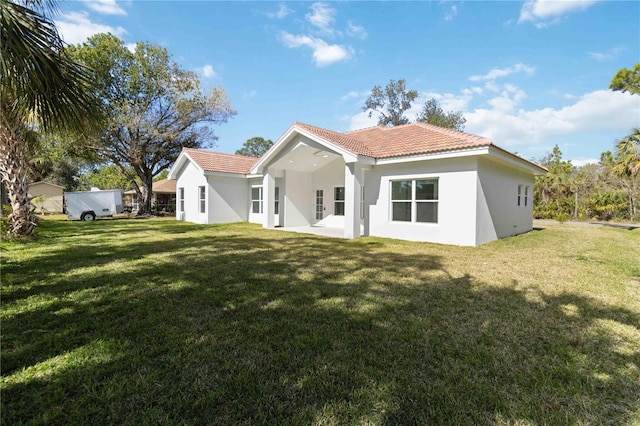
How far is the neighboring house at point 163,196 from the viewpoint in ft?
122

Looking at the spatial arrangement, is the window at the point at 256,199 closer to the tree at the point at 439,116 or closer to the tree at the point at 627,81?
the tree at the point at 627,81

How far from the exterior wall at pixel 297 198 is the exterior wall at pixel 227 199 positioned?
14.0 feet

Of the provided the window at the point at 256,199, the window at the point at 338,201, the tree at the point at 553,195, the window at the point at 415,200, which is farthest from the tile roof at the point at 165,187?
the tree at the point at 553,195

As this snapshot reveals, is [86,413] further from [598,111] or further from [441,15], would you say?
[598,111]

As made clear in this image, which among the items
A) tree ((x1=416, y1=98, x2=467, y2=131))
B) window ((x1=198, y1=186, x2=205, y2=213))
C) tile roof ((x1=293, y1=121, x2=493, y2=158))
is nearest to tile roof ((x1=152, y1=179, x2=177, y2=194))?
window ((x1=198, y1=186, x2=205, y2=213))

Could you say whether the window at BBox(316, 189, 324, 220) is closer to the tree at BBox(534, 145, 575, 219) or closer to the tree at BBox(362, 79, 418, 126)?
the tree at BBox(534, 145, 575, 219)

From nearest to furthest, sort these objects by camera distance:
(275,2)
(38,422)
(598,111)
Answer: (38,422) → (275,2) → (598,111)

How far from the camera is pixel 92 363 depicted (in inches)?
114

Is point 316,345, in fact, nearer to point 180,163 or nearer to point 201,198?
point 201,198

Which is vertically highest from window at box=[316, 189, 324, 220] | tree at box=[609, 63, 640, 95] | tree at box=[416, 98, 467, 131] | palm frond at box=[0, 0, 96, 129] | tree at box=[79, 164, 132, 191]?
tree at box=[416, 98, 467, 131]

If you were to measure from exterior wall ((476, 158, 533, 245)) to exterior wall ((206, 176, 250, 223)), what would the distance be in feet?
46.2

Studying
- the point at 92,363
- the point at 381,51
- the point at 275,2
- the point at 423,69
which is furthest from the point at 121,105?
the point at 92,363

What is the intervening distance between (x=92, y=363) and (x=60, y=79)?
205 inches

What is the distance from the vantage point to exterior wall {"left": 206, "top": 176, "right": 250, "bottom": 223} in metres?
18.3
